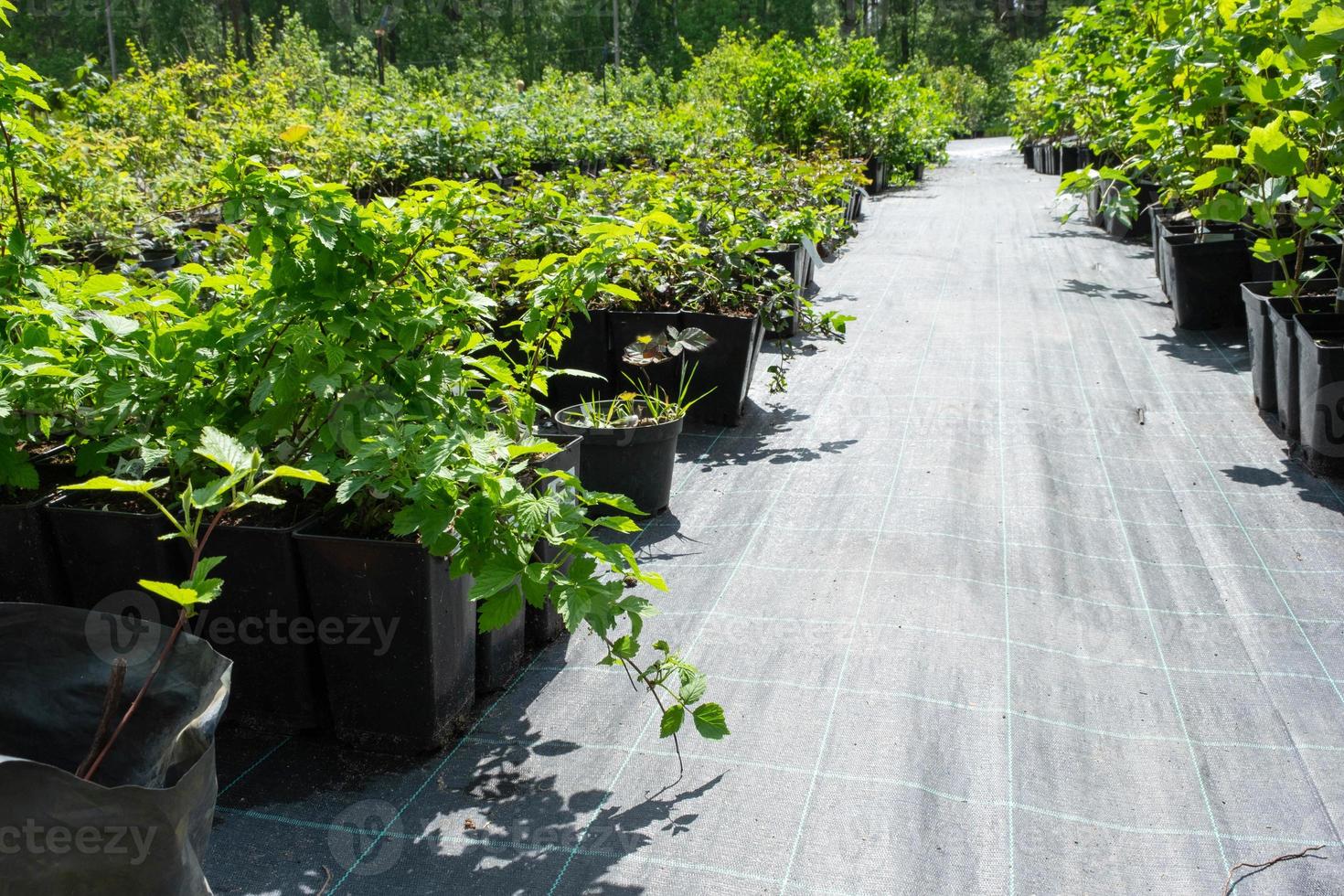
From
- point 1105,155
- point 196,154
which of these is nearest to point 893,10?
point 1105,155

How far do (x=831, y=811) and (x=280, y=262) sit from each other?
1.33 metres

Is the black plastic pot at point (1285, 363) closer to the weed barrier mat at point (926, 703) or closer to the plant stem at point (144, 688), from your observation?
the weed barrier mat at point (926, 703)

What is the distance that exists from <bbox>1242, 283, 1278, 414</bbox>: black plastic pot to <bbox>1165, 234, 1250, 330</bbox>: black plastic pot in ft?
3.51

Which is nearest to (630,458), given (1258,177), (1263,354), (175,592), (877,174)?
(175,592)

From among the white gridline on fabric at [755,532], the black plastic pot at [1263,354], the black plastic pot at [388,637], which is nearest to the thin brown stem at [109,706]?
the black plastic pot at [388,637]

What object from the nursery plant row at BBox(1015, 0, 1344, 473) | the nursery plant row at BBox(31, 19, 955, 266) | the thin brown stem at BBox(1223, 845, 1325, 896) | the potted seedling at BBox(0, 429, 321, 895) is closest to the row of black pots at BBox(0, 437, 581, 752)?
the potted seedling at BBox(0, 429, 321, 895)

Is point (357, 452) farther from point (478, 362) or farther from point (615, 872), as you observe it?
point (615, 872)

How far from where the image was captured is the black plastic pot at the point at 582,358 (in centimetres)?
379

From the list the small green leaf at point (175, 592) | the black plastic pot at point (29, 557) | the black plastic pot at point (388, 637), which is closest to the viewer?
the small green leaf at point (175, 592)

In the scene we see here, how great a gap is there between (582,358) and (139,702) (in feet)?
8.43

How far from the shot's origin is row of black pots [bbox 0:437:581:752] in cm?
186

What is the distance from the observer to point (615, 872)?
5.42 ft

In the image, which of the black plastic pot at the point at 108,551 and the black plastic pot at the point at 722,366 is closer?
the black plastic pot at the point at 108,551

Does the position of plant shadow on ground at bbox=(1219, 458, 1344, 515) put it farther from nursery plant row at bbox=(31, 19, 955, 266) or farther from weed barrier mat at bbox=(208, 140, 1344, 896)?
nursery plant row at bbox=(31, 19, 955, 266)
